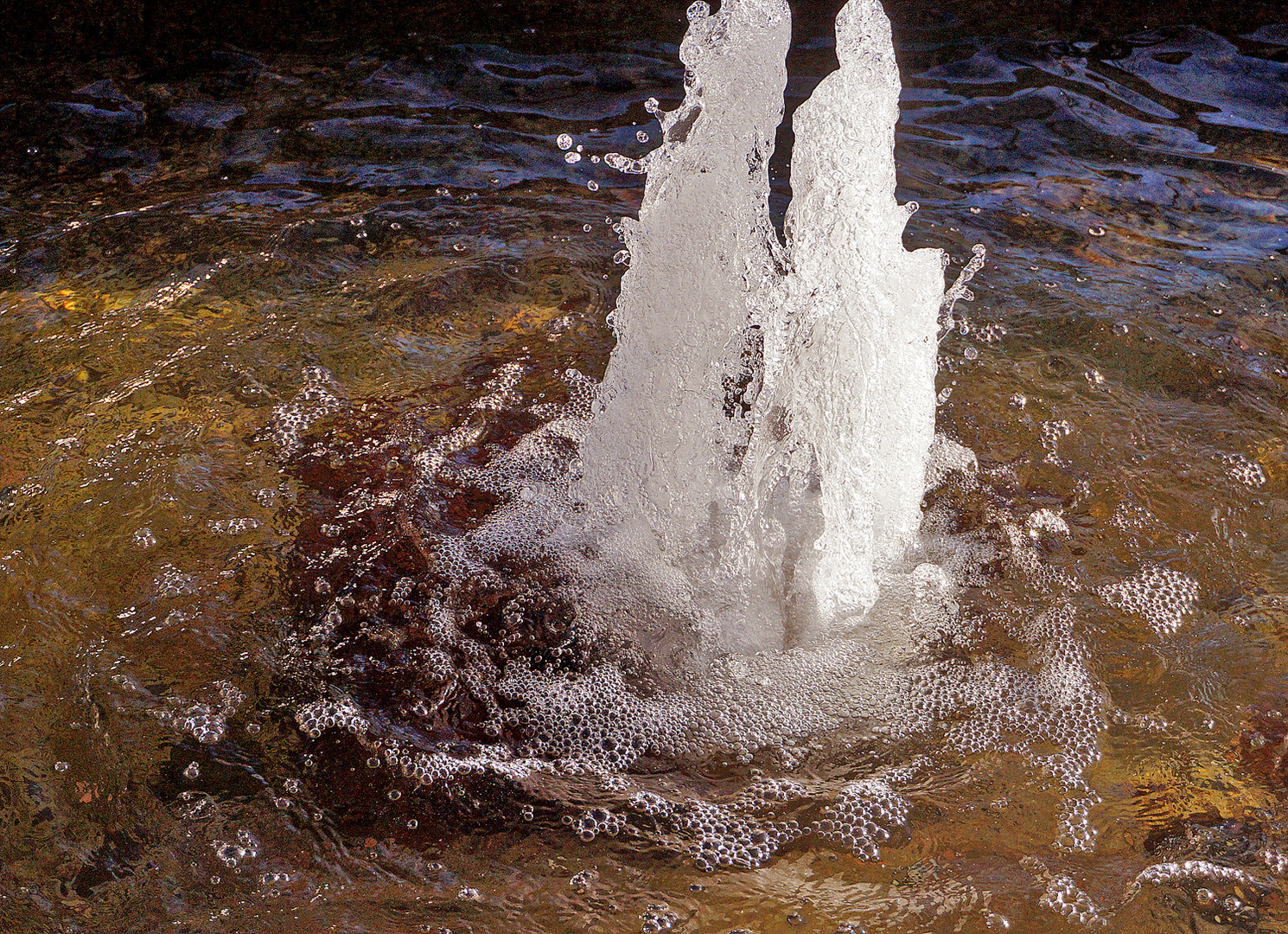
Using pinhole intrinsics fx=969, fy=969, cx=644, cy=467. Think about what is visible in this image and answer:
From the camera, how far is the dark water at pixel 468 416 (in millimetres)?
1578

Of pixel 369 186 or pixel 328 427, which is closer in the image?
pixel 328 427

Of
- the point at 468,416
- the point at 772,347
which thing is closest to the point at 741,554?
the point at 772,347

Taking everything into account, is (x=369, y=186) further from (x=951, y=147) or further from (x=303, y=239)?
(x=951, y=147)

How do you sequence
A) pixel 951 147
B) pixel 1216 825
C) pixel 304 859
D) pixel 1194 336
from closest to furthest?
pixel 304 859 < pixel 1216 825 < pixel 1194 336 < pixel 951 147

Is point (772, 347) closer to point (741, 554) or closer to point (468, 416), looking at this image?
point (741, 554)

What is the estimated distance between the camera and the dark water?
1578 millimetres

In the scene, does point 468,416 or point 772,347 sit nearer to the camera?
point 772,347

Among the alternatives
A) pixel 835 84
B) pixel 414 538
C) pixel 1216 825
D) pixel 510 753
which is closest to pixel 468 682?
pixel 510 753

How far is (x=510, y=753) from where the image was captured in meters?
1.78

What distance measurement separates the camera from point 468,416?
2.56 metres

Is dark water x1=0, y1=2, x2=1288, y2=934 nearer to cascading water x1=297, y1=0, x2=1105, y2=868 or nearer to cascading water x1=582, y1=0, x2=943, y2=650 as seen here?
cascading water x1=297, y1=0, x2=1105, y2=868

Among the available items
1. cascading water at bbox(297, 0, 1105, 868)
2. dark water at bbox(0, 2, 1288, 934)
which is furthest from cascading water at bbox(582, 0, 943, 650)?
dark water at bbox(0, 2, 1288, 934)

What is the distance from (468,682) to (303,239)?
1.92 meters

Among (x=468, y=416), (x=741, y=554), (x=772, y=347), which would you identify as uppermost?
(x=772, y=347)
